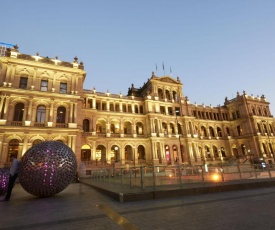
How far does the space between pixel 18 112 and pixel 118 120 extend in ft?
54.8

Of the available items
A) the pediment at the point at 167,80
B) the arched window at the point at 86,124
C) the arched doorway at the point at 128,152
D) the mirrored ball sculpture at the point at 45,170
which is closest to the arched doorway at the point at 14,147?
the arched window at the point at 86,124

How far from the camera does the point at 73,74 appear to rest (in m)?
27.1

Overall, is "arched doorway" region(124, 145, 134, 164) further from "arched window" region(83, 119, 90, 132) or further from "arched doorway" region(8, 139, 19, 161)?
"arched doorway" region(8, 139, 19, 161)

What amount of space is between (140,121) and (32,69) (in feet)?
69.8

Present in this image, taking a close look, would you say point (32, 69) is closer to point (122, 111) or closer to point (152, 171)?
point (122, 111)

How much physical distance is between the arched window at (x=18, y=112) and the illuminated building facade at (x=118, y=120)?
0.36 ft

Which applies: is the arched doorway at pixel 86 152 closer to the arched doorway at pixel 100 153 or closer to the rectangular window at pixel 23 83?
the arched doorway at pixel 100 153

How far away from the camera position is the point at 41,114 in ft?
78.6

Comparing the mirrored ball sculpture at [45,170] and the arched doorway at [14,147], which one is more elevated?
the arched doorway at [14,147]

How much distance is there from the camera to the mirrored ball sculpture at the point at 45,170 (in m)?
7.66

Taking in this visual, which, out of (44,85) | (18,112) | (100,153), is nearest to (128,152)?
(100,153)

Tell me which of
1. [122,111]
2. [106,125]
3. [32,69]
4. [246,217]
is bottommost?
[246,217]

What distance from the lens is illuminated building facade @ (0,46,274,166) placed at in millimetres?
22766

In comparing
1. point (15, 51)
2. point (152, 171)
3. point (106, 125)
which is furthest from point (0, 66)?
point (152, 171)
